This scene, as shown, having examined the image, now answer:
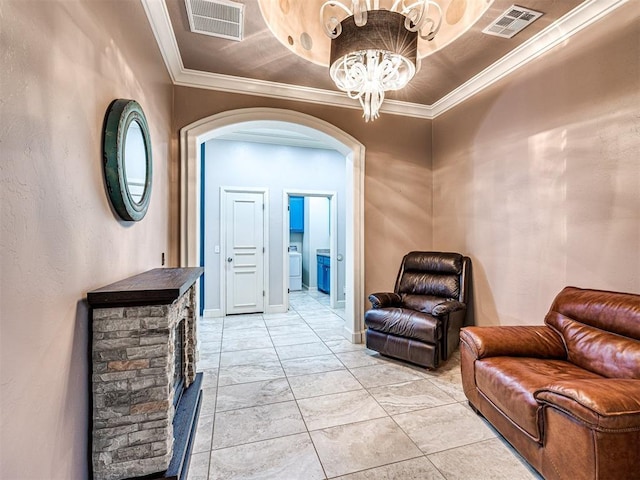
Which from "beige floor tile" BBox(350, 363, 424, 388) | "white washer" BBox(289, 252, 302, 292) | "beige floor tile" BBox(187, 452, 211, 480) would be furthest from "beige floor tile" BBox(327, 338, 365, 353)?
"white washer" BBox(289, 252, 302, 292)

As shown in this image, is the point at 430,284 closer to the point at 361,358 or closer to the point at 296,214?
the point at 361,358

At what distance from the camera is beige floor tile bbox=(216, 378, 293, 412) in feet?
7.75

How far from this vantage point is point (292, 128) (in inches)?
142

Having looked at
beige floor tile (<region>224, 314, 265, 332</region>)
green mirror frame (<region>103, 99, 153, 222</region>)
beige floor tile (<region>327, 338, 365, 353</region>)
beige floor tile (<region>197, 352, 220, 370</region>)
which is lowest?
beige floor tile (<region>224, 314, 265, 332</region>)

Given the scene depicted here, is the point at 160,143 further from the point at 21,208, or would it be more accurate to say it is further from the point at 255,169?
the point at 255,169

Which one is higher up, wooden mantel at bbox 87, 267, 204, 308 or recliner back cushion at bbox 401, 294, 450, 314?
wooden mantel at bbox 87, 267, 204, 308

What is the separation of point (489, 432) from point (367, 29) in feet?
9.25

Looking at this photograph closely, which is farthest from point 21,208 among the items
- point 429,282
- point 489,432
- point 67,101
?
point 429,282

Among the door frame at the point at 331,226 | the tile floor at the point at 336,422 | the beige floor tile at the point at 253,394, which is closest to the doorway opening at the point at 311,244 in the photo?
the door frame at the point at 331,226

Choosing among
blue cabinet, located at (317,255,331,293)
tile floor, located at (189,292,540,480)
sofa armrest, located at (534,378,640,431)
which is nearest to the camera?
sofa armrest, located at (534,378,640,431)

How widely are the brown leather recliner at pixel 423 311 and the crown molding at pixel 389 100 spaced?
75.9 inches

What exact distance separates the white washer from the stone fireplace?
5.88 meters

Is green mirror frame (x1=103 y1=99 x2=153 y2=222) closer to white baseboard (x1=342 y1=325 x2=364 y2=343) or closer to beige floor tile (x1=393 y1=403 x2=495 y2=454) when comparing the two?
beige floor tile (x1=393 y1=403 x2=495 y2=454)

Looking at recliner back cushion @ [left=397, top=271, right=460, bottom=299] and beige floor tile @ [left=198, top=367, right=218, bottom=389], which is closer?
beige floor tile @ [left=198, top=367, right=218, bottom=389]
